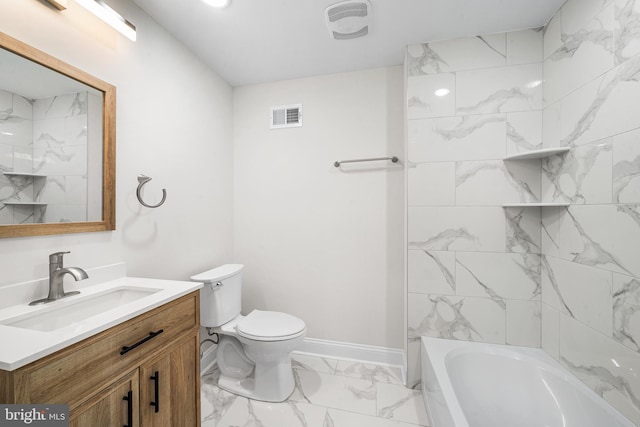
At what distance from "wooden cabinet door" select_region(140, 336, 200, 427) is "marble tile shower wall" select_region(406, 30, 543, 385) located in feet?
4.47

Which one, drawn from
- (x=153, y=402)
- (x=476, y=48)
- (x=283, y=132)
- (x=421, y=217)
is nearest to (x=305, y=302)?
(x=421, y=217)

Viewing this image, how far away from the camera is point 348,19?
61.9 inches

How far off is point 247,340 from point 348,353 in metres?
0.94

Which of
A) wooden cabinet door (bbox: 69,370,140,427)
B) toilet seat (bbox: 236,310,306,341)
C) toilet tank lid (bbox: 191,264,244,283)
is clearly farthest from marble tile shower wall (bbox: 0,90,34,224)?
toilet seat (bbox: 236,310,306,341)

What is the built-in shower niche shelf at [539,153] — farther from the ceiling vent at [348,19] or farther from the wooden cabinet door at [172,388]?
the wooden cabinet door at [172,388]

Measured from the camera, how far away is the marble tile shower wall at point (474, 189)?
167 cm

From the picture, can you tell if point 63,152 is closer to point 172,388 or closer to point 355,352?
point 172,388

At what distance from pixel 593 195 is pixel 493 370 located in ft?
3.65

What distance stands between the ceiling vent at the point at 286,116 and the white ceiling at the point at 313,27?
0.33 meters

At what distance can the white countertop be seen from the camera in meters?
0.65

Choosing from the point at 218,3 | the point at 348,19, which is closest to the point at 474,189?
the point at 348,19

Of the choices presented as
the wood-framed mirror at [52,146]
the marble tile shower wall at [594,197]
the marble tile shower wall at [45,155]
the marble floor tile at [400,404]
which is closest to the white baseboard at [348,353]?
the marble floor tile at [400,404]

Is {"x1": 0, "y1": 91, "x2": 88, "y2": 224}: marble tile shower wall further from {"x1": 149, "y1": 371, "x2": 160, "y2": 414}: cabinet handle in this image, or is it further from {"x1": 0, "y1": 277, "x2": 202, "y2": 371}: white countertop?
{"x1": 149, "y1": 371, "x2": 160, "y2": 414}: cabinet handle

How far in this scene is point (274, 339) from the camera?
1607mm
